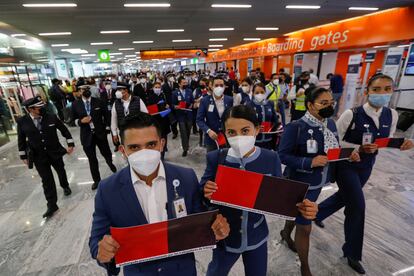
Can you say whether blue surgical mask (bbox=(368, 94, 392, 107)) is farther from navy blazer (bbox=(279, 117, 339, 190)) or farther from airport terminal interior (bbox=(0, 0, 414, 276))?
navy blazer (bbox=(279, 117, 339, 190))

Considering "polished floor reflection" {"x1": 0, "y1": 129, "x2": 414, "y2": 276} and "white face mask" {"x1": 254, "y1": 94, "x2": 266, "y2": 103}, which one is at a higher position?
"white face mask" {"x1": 254, "y1": 94, "x2": 266, "y2": 103}

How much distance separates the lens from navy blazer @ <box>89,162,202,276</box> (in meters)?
1.19

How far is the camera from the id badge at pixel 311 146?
6.56ft

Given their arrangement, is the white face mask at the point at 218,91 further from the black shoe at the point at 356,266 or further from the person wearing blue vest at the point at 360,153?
the black shoe at the point at 356,266

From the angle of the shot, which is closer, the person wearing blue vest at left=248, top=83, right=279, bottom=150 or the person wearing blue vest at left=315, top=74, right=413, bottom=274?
the person wearing blue vest at left=315, top=74, right=413, bottom=274

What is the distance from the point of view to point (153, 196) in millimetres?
1247

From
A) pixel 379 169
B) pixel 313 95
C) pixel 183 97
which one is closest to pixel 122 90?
Result: pixel 183 97

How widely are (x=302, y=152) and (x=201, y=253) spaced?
1.66 meters

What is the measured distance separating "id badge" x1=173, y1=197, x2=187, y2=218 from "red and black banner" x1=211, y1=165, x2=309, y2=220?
17 centimetres

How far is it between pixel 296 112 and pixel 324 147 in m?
4.86

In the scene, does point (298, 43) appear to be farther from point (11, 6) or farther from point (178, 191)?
point (178, 191)

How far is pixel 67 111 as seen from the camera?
31.5 ft

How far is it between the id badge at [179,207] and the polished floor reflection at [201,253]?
60.0 inches

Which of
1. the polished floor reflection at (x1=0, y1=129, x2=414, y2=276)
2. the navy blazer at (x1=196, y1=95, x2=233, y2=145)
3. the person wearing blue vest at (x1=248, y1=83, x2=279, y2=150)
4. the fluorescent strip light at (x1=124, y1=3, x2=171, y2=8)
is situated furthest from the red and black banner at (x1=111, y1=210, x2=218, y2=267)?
the fluorescent strip light at (x1=124, y1=3, x2=171, y2=8)
